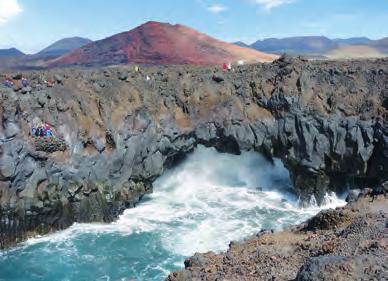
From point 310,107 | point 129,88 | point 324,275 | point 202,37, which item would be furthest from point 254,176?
point 324,275

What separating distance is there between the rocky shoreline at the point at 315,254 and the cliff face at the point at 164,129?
19207 millimetres

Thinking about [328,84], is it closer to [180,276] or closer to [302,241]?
[302,241]

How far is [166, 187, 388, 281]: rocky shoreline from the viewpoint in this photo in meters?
11.9

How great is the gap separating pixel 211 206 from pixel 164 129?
7.74 metres

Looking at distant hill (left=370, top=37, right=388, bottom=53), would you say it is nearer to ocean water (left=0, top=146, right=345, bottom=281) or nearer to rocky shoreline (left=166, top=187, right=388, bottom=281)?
ocean water (left=0, top=146, right=345, bottom=281)

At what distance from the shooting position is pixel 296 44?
13850cm

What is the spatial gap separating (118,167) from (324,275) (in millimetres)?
26879

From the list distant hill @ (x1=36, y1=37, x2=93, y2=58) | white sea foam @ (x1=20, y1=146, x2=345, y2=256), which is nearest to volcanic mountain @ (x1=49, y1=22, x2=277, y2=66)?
white sea foam @ (x1=20, y1=146, x2=345, y2=256)

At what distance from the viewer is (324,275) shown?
11.5 meters

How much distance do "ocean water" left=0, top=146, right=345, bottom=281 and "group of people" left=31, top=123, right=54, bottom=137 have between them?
7011 millimetres

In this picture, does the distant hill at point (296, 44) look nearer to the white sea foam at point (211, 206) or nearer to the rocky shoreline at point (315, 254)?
the white sea foam at point (211, 206)

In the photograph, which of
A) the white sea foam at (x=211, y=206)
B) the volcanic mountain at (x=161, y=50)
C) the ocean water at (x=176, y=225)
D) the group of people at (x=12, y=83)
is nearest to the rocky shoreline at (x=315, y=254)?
the ocean water at (x=176, y=225)

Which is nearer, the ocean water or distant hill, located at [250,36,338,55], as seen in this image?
the ocean water

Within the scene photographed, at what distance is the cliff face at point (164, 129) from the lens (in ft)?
108
